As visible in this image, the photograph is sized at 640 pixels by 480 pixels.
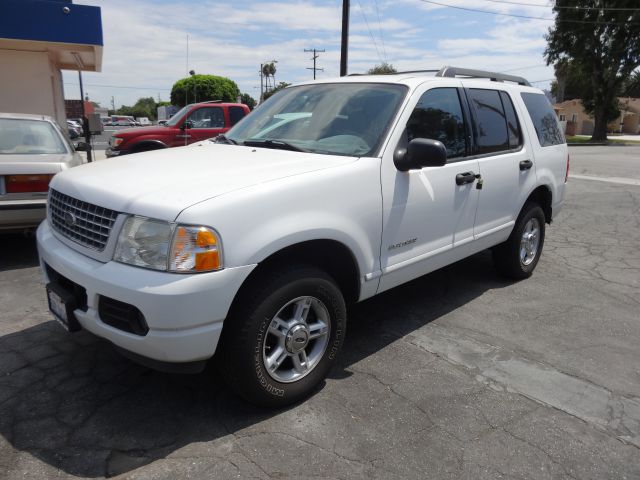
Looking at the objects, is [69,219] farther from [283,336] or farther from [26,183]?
[26,183]

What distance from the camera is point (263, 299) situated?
2637 millimetres

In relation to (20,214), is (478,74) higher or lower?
higher

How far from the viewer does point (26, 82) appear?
12.9 metres

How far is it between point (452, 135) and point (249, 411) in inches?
98.6

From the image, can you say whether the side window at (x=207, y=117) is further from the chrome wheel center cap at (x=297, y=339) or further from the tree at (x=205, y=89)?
the tree at (x=205, y=89)

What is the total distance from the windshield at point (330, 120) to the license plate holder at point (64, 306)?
1.63 m

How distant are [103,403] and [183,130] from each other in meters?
10.0

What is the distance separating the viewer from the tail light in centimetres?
510

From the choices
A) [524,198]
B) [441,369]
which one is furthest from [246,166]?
[524,198]

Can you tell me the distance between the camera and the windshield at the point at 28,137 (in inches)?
228

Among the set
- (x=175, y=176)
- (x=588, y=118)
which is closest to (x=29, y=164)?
(x=175, y=176)

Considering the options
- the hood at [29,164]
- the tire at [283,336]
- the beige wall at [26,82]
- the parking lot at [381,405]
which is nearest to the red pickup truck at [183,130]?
the beige wall at [26,82]

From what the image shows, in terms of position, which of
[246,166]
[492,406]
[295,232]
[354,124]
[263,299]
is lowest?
[492,406]

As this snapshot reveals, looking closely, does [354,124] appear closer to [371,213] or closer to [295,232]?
[371,213]
